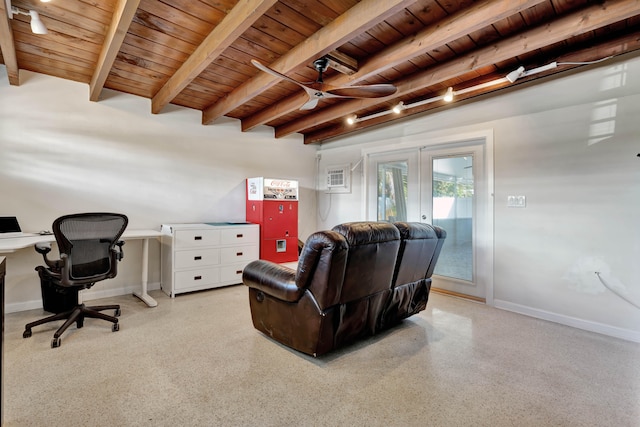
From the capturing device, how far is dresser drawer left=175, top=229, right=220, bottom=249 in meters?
3.81

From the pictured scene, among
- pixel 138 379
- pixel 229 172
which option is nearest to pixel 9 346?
Answer: pixel 138 379

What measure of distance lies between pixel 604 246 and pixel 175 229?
4.63 meters

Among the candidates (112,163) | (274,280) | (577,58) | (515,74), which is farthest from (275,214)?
(577,58)

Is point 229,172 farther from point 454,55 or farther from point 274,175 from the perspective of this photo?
point 454,55

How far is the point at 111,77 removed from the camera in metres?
3.41

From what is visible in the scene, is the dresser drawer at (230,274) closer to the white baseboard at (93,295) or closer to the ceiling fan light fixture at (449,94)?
the white baseboard at (93,295)

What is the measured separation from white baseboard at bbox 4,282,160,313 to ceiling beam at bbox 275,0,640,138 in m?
3.79

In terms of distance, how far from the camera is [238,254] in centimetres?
434

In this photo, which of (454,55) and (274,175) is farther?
(274,175)

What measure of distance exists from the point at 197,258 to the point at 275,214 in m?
1.34

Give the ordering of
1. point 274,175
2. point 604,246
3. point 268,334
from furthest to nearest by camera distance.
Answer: point 274,175, point 604,246, point 268,334

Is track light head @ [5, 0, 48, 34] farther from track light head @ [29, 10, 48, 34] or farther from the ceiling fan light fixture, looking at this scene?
the ceiling fan light fixture

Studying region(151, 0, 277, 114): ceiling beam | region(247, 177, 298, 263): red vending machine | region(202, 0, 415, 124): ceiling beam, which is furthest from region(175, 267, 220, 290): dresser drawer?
region(202, 0, 415, 124): ceiling beam

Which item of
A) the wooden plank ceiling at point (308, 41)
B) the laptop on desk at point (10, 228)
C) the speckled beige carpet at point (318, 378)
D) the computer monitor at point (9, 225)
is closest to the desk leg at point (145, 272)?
the speckled beige carpet at point (318, 378)
